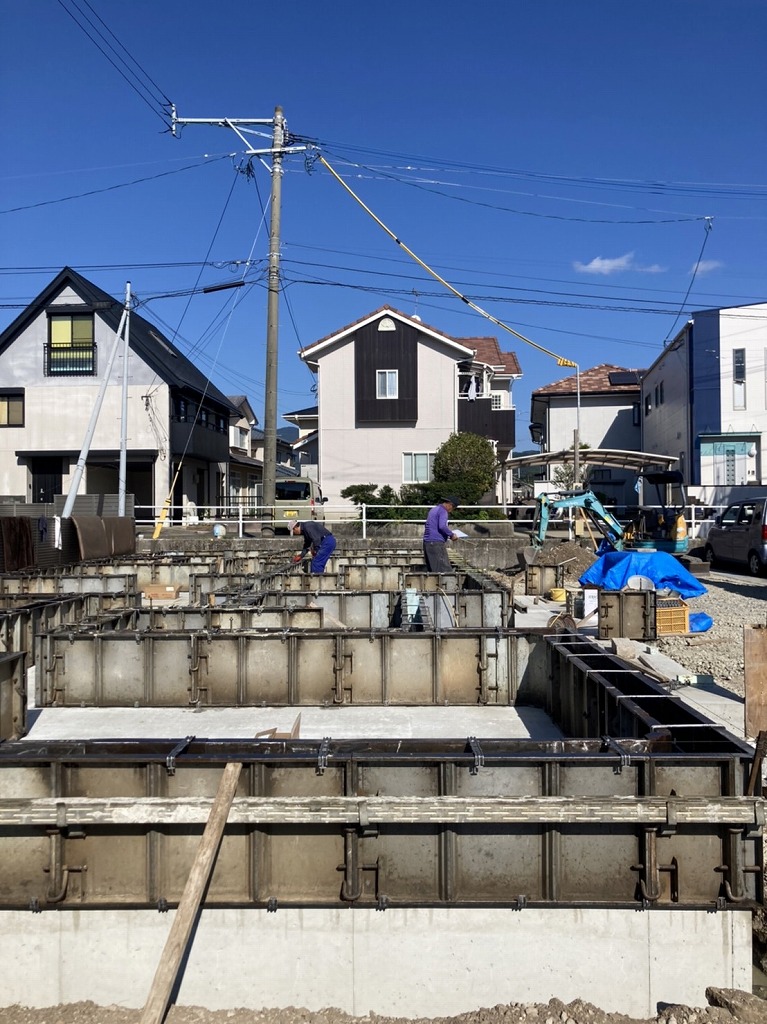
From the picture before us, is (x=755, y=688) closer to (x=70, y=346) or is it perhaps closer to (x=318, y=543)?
(x=318, y=543)

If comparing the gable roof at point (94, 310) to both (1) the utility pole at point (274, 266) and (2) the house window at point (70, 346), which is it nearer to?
(2) the house window at point (70, 346)

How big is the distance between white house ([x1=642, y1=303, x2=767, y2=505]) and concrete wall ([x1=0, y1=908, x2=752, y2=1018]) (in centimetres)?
2911

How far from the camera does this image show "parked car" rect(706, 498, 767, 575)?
2138cm

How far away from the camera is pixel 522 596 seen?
63.9ft

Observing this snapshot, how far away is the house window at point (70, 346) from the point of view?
110ft

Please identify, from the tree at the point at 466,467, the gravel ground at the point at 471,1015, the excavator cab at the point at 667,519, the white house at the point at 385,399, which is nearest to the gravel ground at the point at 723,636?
the excavator cab at the point at 667,519

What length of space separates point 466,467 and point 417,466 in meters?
3.42

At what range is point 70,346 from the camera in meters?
33.6

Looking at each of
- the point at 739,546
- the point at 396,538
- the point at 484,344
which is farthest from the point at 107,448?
the point at 739,546

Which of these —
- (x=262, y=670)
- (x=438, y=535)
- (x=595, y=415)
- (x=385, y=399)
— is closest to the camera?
(x=262, y=670)

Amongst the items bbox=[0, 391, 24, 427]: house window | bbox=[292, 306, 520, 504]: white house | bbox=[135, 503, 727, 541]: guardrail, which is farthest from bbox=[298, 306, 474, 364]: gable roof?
bbox=[0, 391, 24, 427]: house window

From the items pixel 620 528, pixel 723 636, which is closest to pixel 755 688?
pixel 723 636

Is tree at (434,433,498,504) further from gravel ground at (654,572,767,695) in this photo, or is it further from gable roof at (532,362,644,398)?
gable roof at (532,362,644,398)

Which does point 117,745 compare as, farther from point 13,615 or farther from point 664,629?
point 664,629
